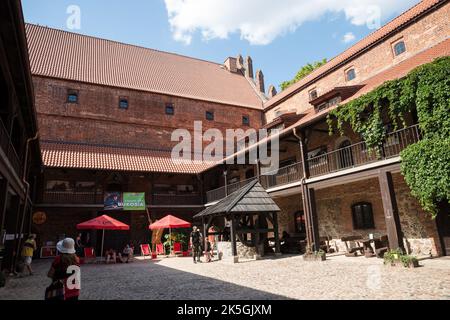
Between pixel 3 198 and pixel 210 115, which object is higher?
pixel 210 115

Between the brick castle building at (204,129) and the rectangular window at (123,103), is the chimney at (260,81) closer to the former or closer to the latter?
the brick castle building at (204,129)

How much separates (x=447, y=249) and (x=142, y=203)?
16.6m

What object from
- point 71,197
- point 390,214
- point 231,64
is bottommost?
point 390,214

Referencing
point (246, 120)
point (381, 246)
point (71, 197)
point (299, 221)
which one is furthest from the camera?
point (246, 120)

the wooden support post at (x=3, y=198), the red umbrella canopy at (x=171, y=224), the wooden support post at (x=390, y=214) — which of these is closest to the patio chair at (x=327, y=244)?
the wooden support post at (x=390, y=214)

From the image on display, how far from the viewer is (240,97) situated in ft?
101

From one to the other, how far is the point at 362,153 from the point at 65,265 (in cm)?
1361

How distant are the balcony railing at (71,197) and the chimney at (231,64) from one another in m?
21.3

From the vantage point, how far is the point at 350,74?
823 inches

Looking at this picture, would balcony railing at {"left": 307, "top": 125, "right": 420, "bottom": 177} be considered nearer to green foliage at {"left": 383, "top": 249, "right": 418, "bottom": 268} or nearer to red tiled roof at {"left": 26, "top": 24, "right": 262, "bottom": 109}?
green foliage at {"left": 383, "top": 249, "right": 418, "bottom": 268}

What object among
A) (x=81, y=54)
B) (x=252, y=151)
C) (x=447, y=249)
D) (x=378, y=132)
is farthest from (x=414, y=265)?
(x=81, y=54)

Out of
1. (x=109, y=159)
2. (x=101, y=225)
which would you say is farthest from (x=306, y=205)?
(x=109, y=159)

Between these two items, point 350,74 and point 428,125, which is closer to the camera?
point 428,125

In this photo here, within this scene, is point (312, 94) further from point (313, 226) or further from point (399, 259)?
point (399, 259)
